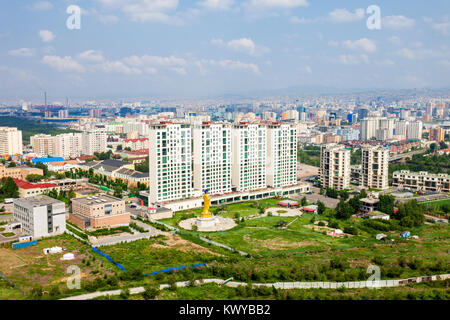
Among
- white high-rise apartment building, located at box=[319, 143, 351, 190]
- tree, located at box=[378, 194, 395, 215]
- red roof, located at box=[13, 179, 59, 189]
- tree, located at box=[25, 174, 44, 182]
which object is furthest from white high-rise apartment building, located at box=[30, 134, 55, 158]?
tree, located at box=[378, 194, 395, 215]

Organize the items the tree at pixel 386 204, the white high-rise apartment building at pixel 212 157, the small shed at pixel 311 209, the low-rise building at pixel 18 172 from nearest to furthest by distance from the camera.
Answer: the tree at pixel 386 204 < the small shed at pixel 311 209 < the white high-rise apartment building at pixel 212 157 < the low-rise building at pixel 18 172

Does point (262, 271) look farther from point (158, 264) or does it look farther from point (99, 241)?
point (99, 241)

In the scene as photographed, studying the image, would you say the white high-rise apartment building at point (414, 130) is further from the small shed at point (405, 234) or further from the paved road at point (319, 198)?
the small shed at point (405, 234)

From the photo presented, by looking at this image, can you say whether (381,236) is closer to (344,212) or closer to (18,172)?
(344,212)

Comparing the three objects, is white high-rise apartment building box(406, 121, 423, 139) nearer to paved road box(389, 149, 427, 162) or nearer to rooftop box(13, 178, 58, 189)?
paved road box(389, 149, 427, 162)

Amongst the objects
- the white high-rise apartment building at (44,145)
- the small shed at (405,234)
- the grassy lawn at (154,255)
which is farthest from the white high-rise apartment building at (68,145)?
the small shed at (405,234)

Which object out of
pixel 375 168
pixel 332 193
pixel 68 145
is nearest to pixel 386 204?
pixel 332 193
